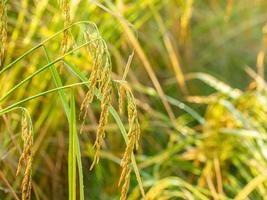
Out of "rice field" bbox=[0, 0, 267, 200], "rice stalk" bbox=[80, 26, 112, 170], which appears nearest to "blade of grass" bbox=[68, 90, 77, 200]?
"rice stalk" bbox=[80, 26, 112, 170]

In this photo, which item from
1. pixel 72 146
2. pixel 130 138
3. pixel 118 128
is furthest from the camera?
pixel 118 128

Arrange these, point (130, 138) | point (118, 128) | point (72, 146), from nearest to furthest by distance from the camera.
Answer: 1. point (130, 138)
2. point (72, 146)
3. point (118, 128)

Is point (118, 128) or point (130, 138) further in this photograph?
point (118, 128)

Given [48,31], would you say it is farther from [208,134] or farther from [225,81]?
[225,81]

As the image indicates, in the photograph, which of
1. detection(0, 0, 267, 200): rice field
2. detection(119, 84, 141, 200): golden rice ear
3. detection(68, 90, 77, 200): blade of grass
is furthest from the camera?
detection(0, 0, 267, 200): rice field

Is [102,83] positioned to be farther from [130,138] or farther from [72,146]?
[72,146]

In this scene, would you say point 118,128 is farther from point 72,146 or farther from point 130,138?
point 130,138

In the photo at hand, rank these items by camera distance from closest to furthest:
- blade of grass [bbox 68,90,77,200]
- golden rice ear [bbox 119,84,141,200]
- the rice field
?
golden rice ear [bbox 119,84,141,200] < blade of grass [bbox 68,90,77,200] < the rice field

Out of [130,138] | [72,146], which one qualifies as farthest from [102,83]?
[72,146]

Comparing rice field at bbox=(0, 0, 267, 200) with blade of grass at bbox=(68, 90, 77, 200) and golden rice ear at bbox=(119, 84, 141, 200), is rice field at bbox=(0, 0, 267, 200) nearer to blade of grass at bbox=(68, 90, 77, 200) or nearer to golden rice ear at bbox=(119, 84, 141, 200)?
blade of grass at bbox=(68, 90, 77, 200)

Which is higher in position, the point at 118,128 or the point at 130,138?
the point at 118,128

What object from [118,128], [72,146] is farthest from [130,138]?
[118,128]
